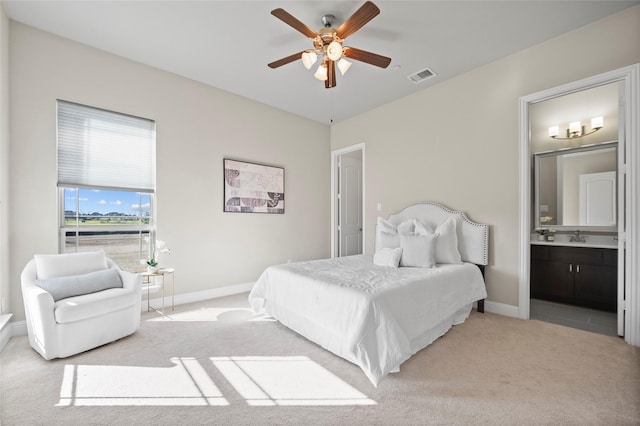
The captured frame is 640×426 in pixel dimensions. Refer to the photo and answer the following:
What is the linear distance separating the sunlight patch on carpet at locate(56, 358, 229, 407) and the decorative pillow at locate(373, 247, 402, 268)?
204 centimetres

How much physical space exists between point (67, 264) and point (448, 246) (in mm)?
3933

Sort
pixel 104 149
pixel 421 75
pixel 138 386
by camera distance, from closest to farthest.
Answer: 1. pixel 138 386
2. pixel 104 149
3. pixel 421 75

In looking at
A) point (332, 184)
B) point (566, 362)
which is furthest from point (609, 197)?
point (332, 184)

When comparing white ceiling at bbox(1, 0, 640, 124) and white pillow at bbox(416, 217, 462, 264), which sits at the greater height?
white ceiling at bbox(1, 0, 640, 124)

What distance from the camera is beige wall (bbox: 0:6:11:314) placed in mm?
2428

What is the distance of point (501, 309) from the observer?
327 centimetres

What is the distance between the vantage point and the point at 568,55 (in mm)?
2830

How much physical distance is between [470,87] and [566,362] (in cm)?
306

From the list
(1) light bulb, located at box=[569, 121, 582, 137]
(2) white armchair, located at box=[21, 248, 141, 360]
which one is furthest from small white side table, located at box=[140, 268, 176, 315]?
(1) light bulb, located at box=[569, 121, 582, 137]

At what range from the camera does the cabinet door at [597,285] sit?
10.9 feet

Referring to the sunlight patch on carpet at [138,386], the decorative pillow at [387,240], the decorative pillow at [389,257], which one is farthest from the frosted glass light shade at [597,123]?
the sunlight patch on carpet at [138,386]

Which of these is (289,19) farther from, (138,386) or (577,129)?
(577,129)

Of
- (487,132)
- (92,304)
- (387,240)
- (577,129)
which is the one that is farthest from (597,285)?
(92,304)

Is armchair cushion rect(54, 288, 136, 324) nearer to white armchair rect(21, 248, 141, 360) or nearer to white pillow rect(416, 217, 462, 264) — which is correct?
white armchair rect(21, 248, 141, 360)
